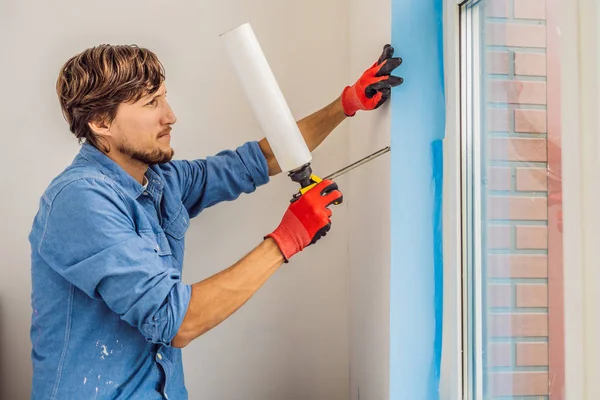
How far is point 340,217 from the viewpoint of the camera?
5.83ft

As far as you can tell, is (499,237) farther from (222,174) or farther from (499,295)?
(222,174)

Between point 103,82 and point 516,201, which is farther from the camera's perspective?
point 103,82

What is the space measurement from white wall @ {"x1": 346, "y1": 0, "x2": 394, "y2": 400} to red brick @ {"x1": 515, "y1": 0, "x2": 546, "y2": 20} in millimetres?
309

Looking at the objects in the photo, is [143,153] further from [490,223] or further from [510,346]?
[510,346]

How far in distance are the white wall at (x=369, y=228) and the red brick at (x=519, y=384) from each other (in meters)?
0.25

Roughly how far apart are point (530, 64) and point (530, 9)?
0.09 m

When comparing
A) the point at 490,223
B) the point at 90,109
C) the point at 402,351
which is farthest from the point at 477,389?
the point at 90,109

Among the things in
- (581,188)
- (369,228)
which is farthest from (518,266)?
(369,228)

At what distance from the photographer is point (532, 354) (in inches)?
37.9

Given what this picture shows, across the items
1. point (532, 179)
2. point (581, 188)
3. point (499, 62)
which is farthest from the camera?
point (499, 62)

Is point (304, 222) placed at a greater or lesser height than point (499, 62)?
lesser

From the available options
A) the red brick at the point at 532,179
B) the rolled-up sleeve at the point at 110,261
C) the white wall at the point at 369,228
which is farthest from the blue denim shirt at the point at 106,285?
the red brick at the point at 532,179

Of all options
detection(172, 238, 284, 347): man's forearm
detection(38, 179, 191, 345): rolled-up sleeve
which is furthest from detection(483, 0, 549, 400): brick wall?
detection(38, 179, 191, 345): rolled-up sleeve

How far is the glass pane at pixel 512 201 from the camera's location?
888 mm
